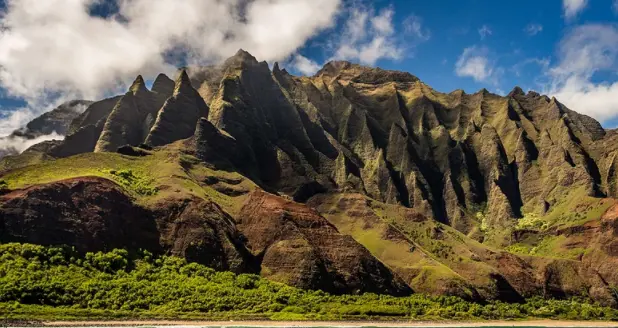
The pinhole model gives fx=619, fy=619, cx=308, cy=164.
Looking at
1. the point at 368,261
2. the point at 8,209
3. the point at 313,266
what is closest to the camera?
the point at 8,209

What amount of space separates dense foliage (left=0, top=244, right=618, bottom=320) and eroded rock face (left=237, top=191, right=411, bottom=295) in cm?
436

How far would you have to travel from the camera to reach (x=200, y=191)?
193 m

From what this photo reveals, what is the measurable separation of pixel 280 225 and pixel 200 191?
31363mm

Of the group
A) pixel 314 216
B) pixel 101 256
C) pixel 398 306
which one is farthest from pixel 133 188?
pixel 398 306

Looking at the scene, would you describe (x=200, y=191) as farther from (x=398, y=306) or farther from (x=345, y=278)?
(x=398, y=306)

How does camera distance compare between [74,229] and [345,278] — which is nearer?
[74,229]

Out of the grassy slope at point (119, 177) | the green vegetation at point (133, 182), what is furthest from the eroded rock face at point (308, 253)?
the green vegetation at point (133, 182)

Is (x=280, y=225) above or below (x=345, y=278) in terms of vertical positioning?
above

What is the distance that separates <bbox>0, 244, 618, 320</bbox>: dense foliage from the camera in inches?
5113

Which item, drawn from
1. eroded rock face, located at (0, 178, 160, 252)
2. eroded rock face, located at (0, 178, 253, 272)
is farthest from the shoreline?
eroded rock face, located at (0, 178, 160, 252)

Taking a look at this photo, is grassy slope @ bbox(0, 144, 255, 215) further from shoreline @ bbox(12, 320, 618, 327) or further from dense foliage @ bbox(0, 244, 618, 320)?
shoreline @ bbox(12, 320, 618, 327)

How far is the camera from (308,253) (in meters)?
166

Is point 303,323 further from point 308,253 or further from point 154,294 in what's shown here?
point 154,294

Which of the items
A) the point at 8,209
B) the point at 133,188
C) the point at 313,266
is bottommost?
the point at 313,266
